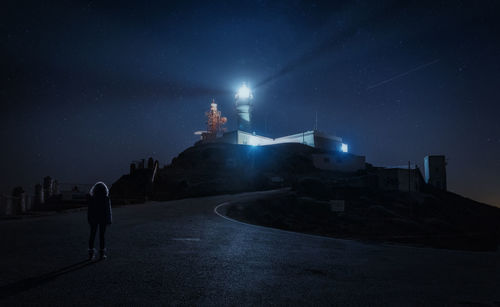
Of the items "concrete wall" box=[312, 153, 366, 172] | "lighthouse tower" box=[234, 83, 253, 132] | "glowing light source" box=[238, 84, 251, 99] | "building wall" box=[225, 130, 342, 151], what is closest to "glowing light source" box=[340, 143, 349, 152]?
"building wall" box=[225, 130, 342, 151]

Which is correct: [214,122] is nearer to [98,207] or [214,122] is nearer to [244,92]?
[244,92]

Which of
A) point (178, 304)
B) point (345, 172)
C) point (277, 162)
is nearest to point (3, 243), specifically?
point (178, 304)

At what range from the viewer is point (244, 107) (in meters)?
78.4

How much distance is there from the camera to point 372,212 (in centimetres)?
3300

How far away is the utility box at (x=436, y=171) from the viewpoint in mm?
62000

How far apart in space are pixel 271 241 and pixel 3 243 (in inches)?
310

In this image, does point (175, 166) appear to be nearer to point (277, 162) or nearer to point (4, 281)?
point (277, 162)

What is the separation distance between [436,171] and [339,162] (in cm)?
1839

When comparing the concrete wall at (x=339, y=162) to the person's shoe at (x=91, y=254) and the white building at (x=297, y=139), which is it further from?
the person's shoe at (x=91, y=254)

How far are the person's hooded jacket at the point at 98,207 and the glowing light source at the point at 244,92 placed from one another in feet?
242

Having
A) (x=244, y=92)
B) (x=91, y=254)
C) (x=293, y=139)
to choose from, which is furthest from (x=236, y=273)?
(x=244, y=92)

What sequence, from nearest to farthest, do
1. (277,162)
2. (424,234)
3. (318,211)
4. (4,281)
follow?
1. (4,281)
2. (318,211)
3. (424,234)
4. (277,162)

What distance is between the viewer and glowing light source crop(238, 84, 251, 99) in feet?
263

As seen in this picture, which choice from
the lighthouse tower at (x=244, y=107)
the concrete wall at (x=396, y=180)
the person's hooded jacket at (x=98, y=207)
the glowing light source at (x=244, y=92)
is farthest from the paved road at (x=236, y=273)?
the glowing light source at (x=244, y=92)
